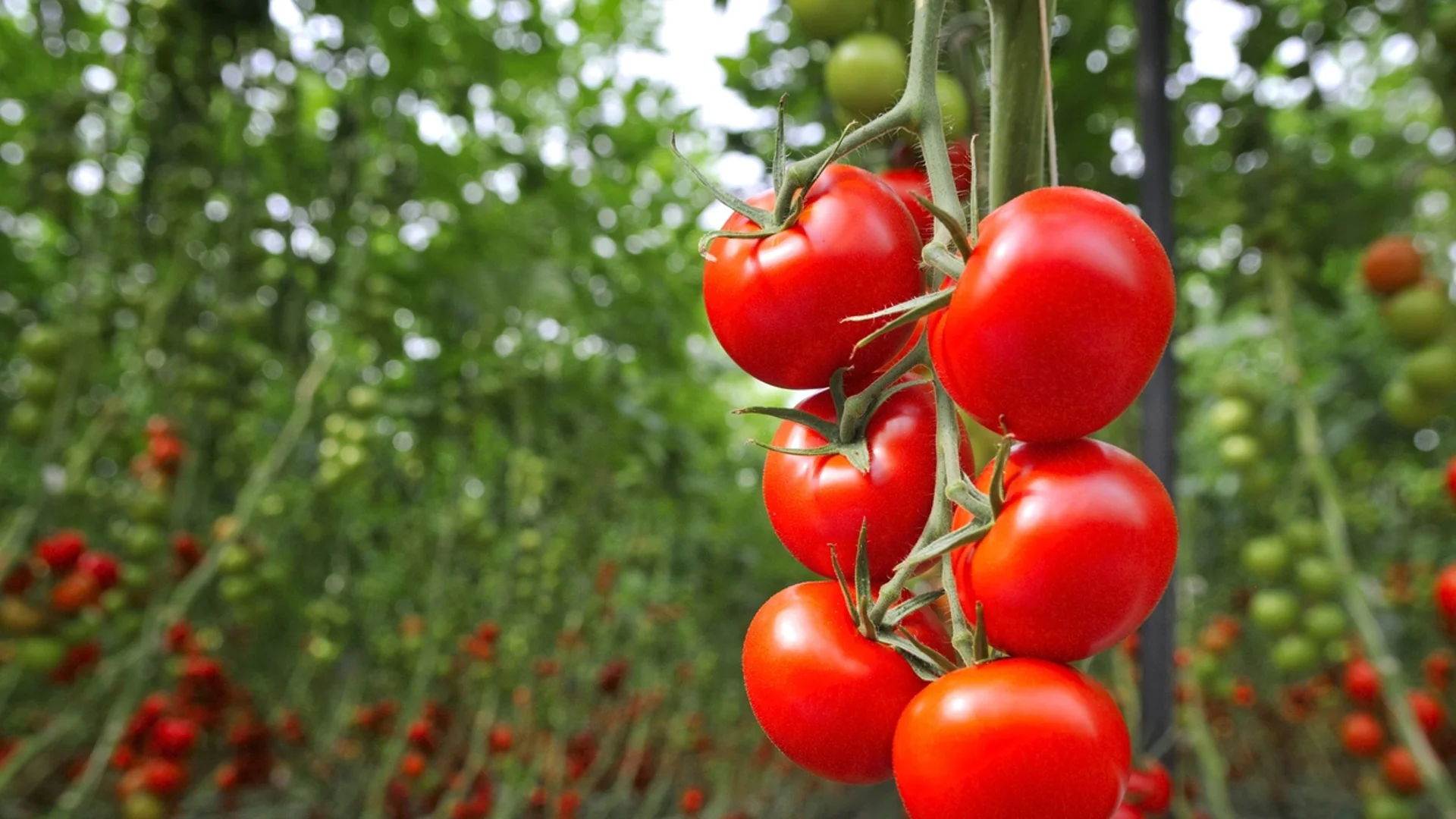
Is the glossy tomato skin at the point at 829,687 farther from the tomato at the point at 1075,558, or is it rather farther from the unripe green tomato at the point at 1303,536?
the unripe green tomato at the point at 1303,536

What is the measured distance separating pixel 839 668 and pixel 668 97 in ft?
6.86

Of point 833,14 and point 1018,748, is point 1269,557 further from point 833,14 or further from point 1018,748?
point 1018,748

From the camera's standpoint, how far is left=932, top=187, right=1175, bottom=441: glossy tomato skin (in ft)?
Result: 1.05

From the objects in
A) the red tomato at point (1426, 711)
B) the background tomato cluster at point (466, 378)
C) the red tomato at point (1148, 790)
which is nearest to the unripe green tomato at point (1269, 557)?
the background tomato cluster at point (466, 378)

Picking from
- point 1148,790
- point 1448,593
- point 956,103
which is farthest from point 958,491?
point 1448,593

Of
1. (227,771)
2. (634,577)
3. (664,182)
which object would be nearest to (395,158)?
(664,182)

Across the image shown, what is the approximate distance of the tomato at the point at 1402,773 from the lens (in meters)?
1.44

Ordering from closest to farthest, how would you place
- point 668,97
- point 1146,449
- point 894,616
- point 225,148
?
point 894,616 < point 1146,449 < point 225,148 < point 668,97

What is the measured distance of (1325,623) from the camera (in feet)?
4.70

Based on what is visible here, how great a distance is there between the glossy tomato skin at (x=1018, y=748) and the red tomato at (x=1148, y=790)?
19cm

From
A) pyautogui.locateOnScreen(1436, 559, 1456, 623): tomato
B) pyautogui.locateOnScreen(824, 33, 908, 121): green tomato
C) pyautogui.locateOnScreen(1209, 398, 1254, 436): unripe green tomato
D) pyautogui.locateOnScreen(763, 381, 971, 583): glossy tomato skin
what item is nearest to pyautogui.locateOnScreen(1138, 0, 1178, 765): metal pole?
pyautogui.locateOnScreen(824, 33, 908, 121): green tomato

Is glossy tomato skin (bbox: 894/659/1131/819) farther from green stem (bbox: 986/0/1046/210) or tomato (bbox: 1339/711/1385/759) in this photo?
tomato (bbox: 1339/711/1385/759)

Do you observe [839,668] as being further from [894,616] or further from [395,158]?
[395,158]

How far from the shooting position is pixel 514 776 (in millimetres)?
2332
